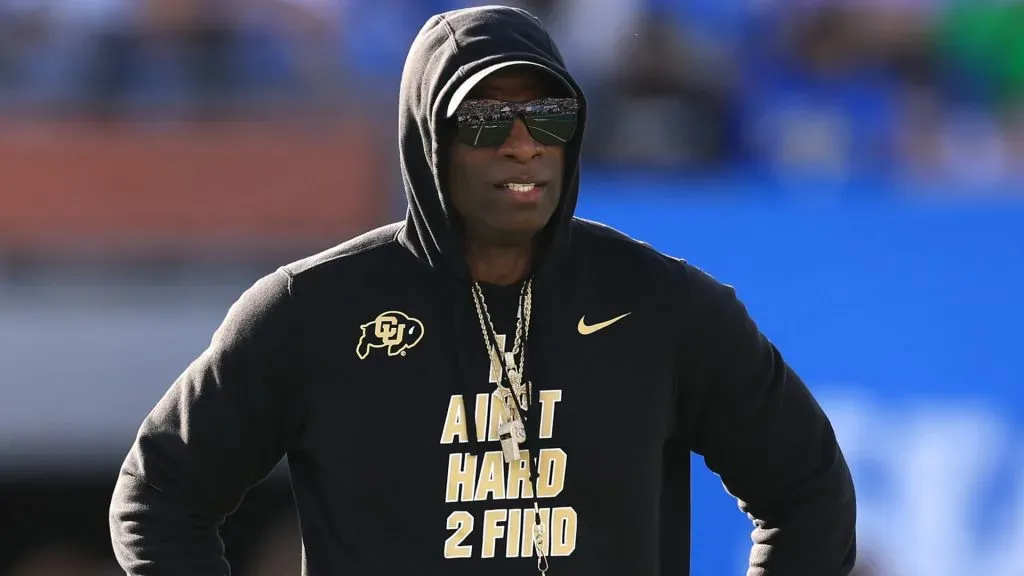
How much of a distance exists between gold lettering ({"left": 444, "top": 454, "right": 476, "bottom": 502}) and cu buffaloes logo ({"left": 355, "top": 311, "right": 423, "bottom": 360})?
0.49 feet

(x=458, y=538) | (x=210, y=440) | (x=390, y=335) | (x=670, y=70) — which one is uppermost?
(x=670, y=70)

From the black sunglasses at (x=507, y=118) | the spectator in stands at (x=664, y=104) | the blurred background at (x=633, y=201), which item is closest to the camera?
the black sunglasses at (x=507, y=118)

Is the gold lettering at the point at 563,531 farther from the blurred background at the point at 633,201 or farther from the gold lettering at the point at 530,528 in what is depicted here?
the blurred background at the point at 633,201

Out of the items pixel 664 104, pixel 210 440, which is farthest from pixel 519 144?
pixel 664 104

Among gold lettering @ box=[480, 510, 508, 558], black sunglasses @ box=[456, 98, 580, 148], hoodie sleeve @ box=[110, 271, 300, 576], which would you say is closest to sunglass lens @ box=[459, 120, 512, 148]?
black sunglasses @ box=[456, 98, 580, 148]

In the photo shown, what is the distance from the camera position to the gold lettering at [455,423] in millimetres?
1904

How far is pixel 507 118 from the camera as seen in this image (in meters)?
1.87

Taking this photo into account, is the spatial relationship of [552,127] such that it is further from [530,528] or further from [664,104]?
[664,104]

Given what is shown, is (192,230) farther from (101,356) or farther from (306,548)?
(306,548)

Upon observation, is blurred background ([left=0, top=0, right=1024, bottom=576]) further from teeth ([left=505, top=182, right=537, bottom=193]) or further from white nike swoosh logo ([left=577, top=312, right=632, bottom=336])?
teeth ([left=505, top=182, right=537, bottom=193])

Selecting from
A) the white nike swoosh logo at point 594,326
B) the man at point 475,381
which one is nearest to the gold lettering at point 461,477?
the man at point 475,381

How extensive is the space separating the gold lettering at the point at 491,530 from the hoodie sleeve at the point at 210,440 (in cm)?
27

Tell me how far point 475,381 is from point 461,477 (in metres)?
0.12

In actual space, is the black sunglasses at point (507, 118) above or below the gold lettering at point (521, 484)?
above
